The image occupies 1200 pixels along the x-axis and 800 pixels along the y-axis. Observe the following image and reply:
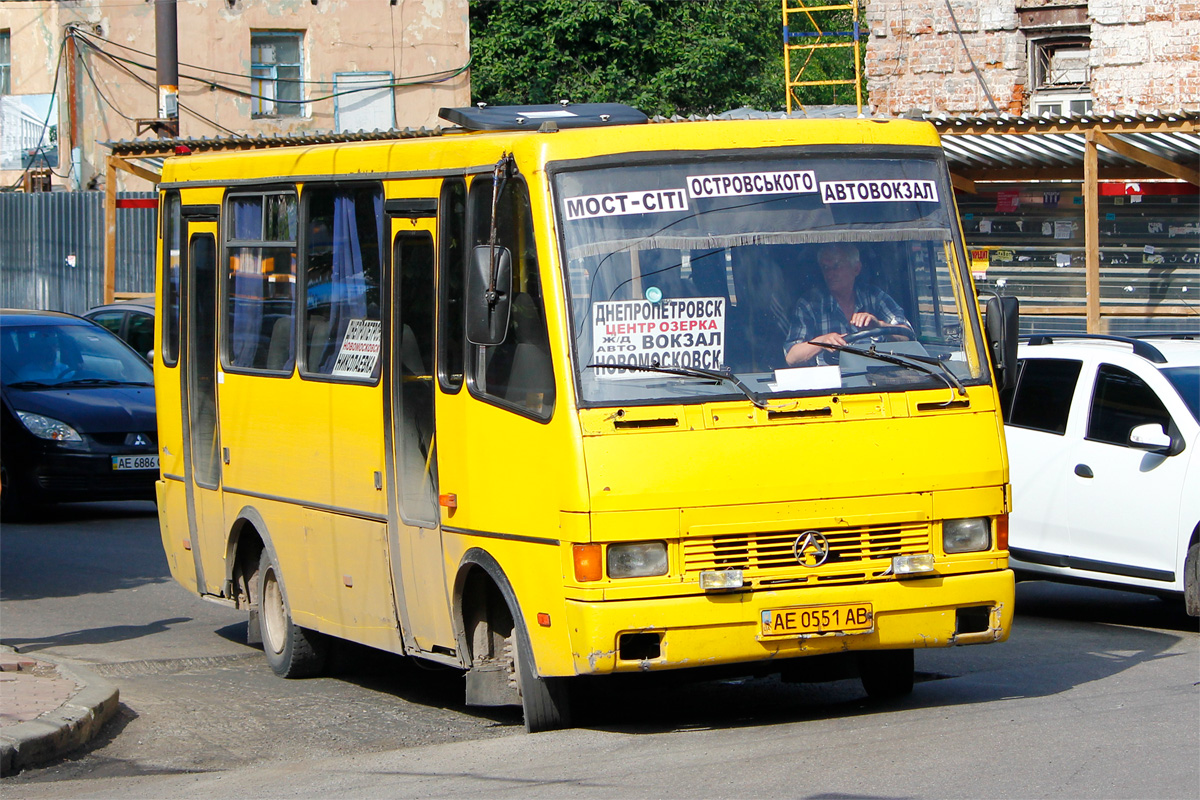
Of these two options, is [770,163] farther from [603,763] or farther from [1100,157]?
[1100,157]

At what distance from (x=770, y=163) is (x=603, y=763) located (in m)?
2.61

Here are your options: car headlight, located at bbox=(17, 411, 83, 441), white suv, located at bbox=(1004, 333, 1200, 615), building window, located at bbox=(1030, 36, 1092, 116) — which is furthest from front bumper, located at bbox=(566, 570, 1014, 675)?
building window, located at bbox=(1030, 36, 1092, 116)

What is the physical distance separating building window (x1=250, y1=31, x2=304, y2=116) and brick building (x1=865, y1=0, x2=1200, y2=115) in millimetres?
15884

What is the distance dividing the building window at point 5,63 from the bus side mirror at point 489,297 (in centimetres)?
3228

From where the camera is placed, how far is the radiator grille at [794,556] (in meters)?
6.54

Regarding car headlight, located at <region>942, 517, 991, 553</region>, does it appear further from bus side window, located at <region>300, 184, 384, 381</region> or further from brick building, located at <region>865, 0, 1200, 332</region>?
brick building, located at <region>865, 0, 1200, 332</region>

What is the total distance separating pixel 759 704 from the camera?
26.2ft

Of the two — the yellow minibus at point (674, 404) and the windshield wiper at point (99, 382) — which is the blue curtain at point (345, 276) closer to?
the yellow minibus at point (674, 404)

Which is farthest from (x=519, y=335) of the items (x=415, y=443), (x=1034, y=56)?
(x=1034, y=56)

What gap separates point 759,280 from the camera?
6.90m

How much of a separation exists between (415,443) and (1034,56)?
18910 millimetres

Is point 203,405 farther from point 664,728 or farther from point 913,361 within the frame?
point 913,361

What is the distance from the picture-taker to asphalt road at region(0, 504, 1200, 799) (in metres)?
6.04

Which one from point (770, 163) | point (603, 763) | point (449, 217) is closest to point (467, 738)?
point (603, 763)
